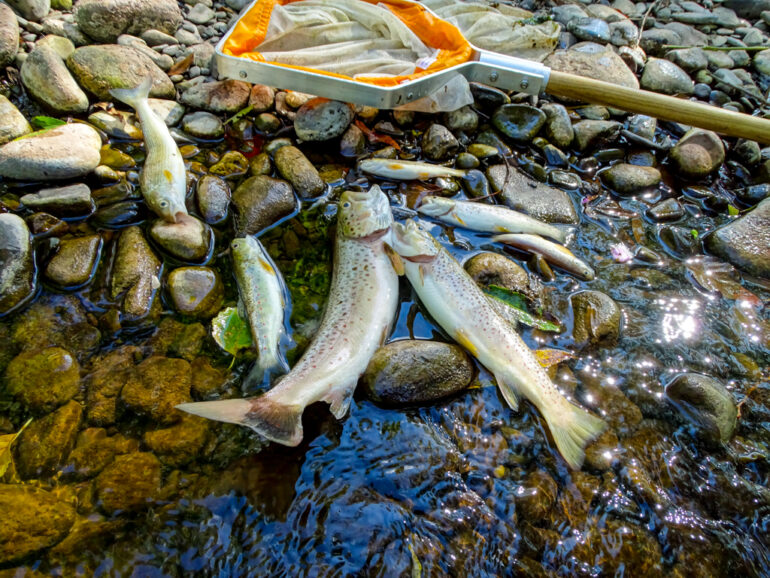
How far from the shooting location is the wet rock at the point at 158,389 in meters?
3.13

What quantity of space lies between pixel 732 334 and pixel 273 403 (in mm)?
3797

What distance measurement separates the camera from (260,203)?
4352mm

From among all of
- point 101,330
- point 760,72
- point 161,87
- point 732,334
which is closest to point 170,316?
point 101,330

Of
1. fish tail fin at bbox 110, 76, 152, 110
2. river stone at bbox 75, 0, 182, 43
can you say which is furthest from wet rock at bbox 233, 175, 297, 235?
river stone at bbox 75, 0, 182, 43

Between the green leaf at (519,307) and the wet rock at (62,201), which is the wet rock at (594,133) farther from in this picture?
the wet rock at (62,201)

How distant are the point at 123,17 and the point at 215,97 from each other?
5.40ft

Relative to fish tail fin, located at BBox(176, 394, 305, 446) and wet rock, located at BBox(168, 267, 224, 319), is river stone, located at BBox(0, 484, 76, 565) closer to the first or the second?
fish tail fin, located at BBox(176, 394, 305, 446)

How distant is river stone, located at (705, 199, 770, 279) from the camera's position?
452 centimetres

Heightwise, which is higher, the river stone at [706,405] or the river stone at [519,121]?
the river stone at [519,121]

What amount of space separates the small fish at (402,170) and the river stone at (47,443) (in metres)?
3.34

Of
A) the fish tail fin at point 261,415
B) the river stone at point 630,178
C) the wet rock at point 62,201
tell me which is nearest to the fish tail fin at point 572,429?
the fish tail fin at point 261,415

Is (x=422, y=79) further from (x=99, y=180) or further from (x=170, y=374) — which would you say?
(x=170, y=374)

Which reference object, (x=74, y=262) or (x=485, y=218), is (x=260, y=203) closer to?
(x=74, y=262)

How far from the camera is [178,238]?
3.94 metres
